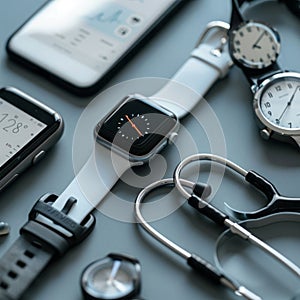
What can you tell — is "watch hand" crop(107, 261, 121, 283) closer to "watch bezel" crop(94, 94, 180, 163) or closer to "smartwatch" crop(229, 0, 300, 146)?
"watch bezel" crop(94, 94, 180, 163)

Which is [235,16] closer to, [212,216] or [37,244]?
[212,216]

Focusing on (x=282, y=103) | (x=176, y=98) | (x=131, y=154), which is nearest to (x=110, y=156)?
(x=131, y=154)

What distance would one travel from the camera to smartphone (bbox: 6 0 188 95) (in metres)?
1.16

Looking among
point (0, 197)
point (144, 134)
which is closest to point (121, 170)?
point (144, 134)

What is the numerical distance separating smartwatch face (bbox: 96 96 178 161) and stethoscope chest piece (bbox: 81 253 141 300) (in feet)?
0.58

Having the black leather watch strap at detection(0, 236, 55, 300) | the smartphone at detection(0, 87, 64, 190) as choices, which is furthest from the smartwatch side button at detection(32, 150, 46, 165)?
the black leather watch strap at detection(0, 236, 55, 300)

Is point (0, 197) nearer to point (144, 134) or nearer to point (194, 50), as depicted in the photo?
point (144, 134)

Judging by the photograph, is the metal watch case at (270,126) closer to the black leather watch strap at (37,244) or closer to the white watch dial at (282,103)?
the white watch dial at (282,103)

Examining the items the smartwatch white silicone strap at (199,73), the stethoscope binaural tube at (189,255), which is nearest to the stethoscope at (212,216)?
the stethoscope binaural tube at (189,255)

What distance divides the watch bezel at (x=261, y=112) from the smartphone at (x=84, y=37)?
0.67 feet

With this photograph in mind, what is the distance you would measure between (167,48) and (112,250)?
362 mm

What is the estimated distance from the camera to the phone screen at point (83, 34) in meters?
1.17

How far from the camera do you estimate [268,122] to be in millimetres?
1086

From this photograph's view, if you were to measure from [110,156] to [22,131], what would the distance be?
0.39 ft
